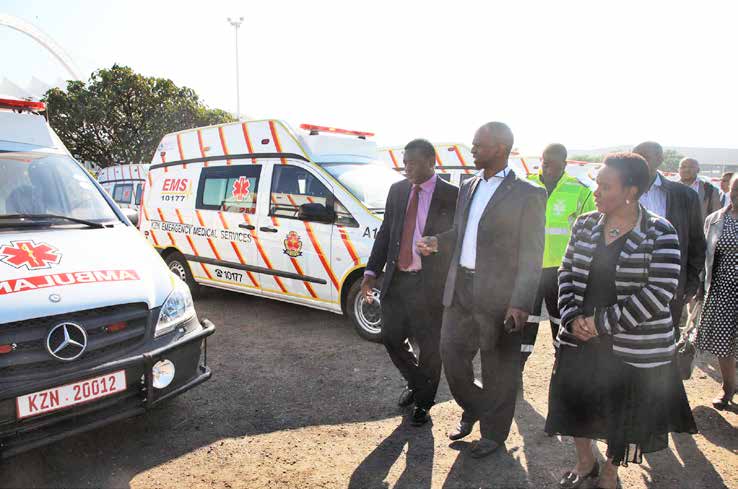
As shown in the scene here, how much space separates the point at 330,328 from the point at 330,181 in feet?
5.27

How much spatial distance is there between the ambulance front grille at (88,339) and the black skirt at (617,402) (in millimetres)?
2316

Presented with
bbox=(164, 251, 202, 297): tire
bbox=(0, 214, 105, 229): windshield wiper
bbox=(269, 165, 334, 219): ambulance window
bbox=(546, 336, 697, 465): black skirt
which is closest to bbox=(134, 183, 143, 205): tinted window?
bbox=(164, 251, 202, 297): tire

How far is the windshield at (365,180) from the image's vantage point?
16.4ft

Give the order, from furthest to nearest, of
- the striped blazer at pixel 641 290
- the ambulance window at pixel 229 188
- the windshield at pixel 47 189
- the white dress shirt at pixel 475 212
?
the ambulance window at pixel 229 188 < the windshield at pixel 47 189 < the white dress shirt at pixel 475 212 < the striped blazer at pixel 641 290

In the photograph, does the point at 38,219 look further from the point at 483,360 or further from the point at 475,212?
the point at 483,360

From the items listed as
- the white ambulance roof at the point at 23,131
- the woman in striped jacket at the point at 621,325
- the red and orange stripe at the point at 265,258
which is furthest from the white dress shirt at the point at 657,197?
the white ambulance roof at the point at 23,131

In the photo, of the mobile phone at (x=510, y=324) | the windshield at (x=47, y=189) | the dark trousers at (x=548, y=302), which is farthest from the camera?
the dark trousers at (x=548, y=302)

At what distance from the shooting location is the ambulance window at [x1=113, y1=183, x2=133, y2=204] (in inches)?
531

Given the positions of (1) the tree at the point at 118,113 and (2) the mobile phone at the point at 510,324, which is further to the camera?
(1) the tree at the point at 118,113

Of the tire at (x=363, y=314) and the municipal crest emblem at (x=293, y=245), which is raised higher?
the municipal crest emblem at (x=293, y=245)

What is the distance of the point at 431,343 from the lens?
3.34 metres

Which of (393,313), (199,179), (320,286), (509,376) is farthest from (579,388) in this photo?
(199,179)

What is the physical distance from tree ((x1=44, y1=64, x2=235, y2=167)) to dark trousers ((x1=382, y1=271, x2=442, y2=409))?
2408 centimetres

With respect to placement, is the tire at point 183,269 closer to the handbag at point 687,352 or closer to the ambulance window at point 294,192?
the ambulance window at point 294,192
